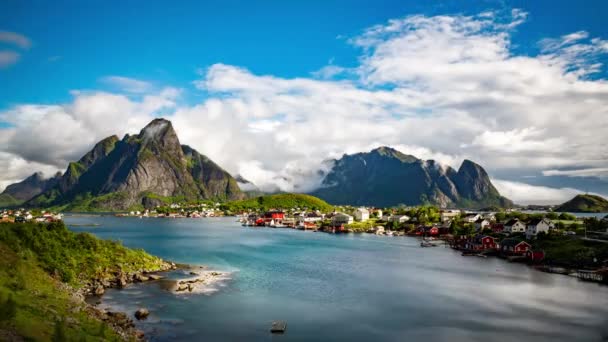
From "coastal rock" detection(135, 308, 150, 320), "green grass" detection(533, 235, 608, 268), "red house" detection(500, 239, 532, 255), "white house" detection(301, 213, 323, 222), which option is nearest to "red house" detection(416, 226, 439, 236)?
"red house" detection(500, 239, 532, 255)

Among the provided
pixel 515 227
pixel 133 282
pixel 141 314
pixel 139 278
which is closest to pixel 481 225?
pixel 515 227

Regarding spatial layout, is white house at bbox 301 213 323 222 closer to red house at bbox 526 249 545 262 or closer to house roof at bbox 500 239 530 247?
house roof at bbox 500 239 530 247

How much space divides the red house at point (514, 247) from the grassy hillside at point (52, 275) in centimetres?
5557

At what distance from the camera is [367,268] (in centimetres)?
5734

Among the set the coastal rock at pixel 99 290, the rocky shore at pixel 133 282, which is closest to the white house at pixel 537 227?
the rocky shore at pixel 133 282

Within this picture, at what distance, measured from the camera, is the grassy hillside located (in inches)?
802

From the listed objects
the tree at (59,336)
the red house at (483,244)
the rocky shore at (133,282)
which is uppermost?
the tree at (59,336)

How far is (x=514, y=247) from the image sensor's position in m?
68.8

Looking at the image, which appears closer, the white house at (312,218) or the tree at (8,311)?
the tree at (8,311)

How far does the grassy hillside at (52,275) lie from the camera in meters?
20.4

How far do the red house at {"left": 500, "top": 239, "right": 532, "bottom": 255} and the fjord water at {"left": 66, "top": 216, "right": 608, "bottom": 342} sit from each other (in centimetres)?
803

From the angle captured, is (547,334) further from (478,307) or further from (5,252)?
(5,252)

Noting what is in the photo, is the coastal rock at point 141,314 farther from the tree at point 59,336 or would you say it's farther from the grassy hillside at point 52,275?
the tree at point 59,336

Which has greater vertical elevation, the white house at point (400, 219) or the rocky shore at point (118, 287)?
the white house at point (400, 219)
